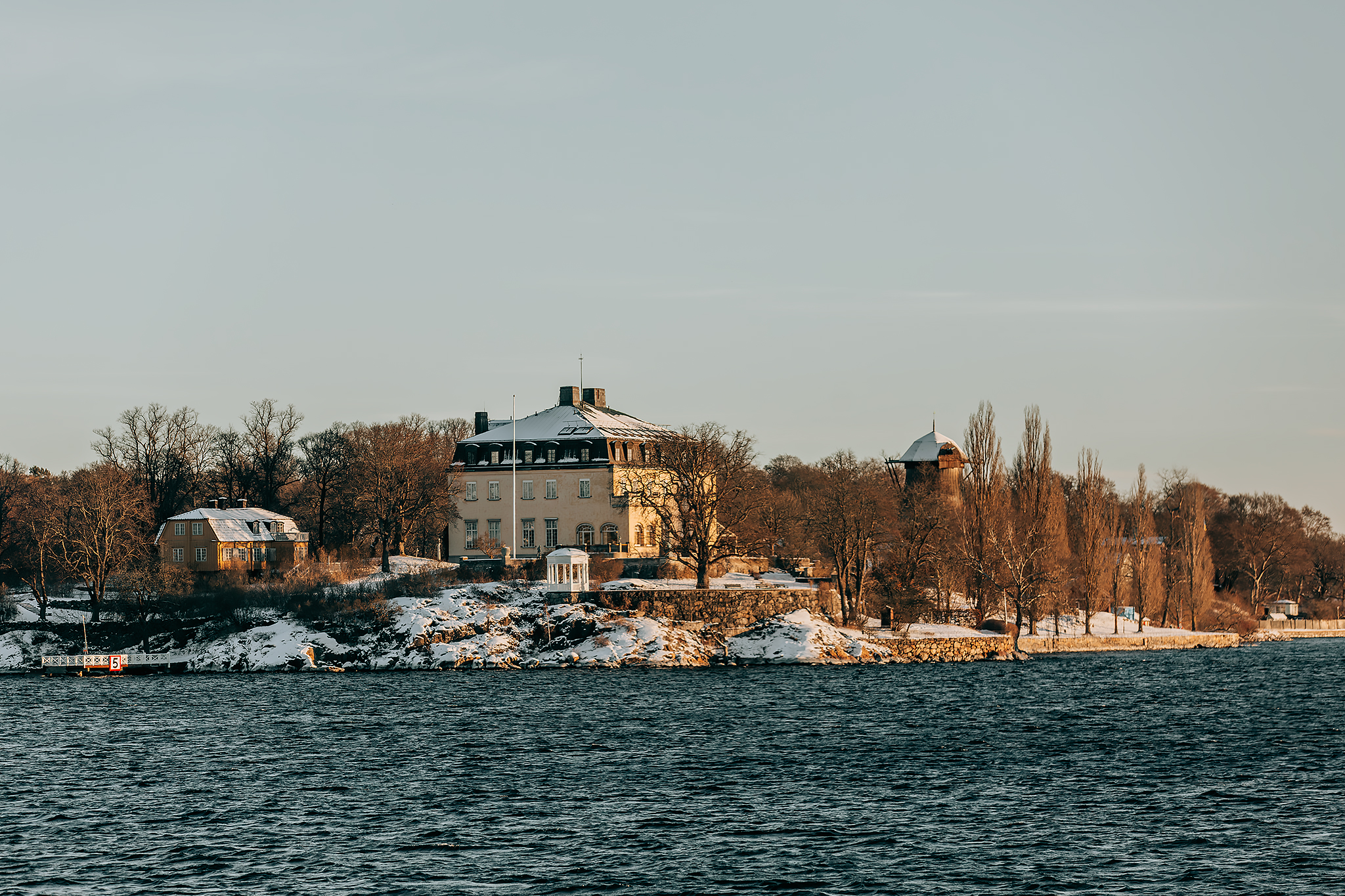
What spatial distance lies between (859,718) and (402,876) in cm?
2941

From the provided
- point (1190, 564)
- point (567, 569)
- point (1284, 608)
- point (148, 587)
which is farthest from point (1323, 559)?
point (148, 587)

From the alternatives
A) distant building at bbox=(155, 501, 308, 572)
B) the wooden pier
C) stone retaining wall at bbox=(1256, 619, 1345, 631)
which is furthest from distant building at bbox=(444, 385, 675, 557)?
stone retaining wall at bbox=(1256, 619, 1345, 631)

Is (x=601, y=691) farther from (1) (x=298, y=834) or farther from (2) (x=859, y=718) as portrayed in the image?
(1) (x=298, y=834)

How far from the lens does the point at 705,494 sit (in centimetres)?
8906

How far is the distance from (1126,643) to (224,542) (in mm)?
69707

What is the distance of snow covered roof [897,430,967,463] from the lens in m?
121

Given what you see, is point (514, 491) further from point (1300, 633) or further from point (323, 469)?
point (1300, 633)

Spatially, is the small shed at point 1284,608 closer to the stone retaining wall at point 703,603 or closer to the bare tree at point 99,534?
the stone retaining wall at point 703,603

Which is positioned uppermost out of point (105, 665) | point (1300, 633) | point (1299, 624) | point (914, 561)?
point (914, 561)

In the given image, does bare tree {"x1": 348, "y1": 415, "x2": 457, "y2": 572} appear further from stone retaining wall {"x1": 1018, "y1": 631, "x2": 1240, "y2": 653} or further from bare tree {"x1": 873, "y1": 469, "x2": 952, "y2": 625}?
stone retaining wall {"x1": 1018, "y1": 631, "x2": 1240, "y2": 653}

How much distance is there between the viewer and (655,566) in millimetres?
92812

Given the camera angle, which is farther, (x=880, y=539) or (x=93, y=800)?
(x=880, y=539)

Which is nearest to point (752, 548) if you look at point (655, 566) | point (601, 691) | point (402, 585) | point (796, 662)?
point (655, 566)

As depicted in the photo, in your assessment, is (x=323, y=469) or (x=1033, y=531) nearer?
(x=1033, y=531)
